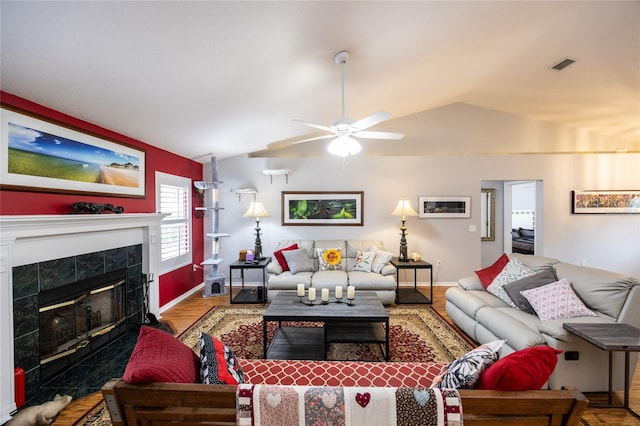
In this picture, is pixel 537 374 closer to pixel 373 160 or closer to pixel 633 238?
pixel 373 160

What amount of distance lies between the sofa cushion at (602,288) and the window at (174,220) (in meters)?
4.80

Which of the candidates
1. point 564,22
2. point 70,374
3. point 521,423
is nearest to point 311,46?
point 564,22

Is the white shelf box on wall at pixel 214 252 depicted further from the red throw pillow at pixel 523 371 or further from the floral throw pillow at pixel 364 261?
the red throw pillow at pixel 523 371

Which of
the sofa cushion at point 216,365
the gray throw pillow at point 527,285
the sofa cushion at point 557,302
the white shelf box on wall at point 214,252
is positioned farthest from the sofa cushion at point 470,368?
the white shelf box on wall at point 214,252

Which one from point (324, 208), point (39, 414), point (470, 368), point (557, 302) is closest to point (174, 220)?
point (324, 208)

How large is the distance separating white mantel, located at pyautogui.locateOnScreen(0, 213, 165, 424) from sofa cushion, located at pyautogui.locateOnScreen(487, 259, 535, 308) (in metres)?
4.14

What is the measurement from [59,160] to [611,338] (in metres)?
4.48

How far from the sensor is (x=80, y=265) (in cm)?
261

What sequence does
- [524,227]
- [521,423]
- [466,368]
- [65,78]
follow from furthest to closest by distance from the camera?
[524,227] < [65,78] < [466,368] < [521,423]

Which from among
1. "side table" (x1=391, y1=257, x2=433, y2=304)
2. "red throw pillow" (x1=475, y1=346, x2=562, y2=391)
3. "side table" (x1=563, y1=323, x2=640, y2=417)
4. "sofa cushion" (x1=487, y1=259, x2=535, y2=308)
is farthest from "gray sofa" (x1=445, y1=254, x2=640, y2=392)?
"side table" (x1=391, y1=257, x2=433, y2=304)

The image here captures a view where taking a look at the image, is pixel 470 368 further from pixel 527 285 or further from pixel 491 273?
pixel 491 273

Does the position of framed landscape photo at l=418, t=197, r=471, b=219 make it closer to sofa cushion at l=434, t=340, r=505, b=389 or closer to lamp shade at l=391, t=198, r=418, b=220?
lamp shade at l=391, t=198, r=418, b=220

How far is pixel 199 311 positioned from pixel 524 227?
905 cm

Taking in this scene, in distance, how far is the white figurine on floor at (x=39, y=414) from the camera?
1.79 meters
